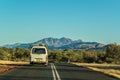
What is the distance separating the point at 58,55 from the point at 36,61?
9354cm

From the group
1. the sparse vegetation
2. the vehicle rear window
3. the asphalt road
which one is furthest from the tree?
the asphalt road

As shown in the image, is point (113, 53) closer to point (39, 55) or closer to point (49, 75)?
point (39, 55)

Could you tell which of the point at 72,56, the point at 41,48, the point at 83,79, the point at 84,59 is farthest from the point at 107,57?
the point at 83,79

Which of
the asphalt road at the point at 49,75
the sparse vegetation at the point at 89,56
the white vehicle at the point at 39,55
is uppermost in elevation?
the sparse vegetation at the point at 89,56

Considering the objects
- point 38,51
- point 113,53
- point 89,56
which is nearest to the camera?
point 38,51

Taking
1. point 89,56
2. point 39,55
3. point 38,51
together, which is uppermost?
point 89,56

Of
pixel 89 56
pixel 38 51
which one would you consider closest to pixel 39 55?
pixel 38 51

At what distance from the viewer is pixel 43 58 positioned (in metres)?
53.1

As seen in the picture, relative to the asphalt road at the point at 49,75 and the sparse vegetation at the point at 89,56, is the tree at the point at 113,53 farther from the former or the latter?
the asphalt road at the point at 49,75

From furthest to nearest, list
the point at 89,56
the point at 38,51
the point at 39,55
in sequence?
1. the point at 89,56
2. the point at 38,51
3. the point at 39,55

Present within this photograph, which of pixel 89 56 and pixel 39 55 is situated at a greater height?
pixel 89 56

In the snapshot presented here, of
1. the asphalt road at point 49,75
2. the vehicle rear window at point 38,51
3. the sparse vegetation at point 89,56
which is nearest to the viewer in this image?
the asphalt road at point 49,75

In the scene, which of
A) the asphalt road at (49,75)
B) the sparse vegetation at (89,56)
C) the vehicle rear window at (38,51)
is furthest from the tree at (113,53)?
the asphalt road at (49,75)

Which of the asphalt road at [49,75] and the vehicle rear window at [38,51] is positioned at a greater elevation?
the vehicle rear window at [38,51]
